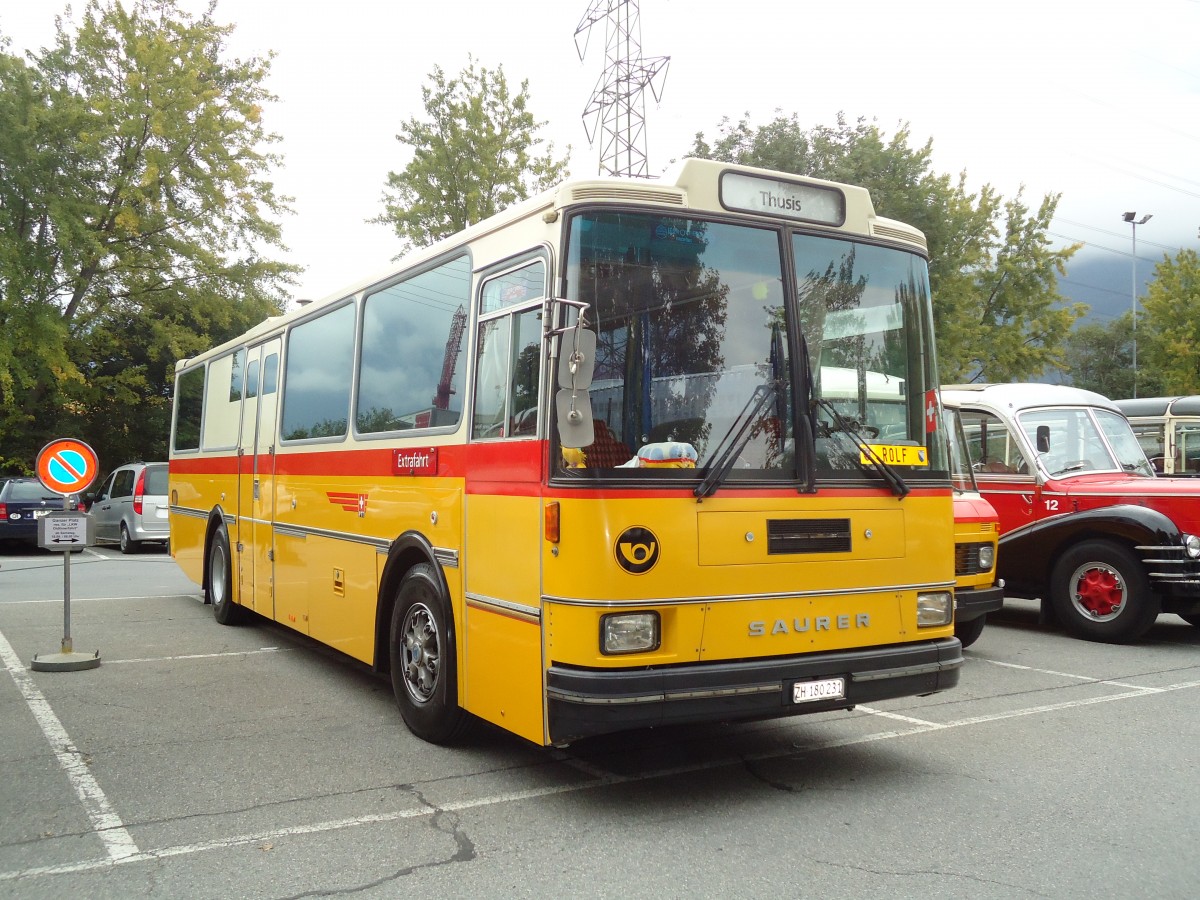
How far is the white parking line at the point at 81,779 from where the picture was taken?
4645 mm

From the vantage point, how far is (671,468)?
16.1 ft

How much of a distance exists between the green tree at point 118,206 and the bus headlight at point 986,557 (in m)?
23.2

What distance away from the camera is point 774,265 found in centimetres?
542

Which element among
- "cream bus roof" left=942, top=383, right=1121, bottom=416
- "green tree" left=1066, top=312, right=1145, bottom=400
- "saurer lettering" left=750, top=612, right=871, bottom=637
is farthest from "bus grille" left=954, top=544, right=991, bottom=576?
"green tree" left=1066, top=312, right=1145, bottom=400

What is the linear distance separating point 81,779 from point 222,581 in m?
5.78

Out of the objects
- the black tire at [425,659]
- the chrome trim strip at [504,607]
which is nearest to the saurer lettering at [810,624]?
the chrome trim strip at [504,607]

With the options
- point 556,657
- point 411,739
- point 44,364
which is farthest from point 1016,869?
point 44,364

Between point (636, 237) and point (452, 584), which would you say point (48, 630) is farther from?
point (636, 237)

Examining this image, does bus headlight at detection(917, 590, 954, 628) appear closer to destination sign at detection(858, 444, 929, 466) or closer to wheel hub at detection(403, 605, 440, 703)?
destination sign at detection(858, 444, 929, 466)

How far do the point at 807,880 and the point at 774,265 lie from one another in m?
2.94

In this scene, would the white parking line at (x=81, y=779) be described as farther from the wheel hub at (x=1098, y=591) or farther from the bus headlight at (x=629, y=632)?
the wheel hub at (x=1098, y=591)

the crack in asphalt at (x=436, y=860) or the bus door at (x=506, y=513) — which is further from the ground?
the bus door at (x=506, y=513)

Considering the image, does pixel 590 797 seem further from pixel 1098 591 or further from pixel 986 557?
pixel 1098 591

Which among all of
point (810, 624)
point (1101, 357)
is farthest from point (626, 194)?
point (1101, 357)
